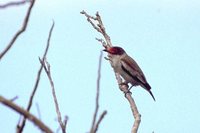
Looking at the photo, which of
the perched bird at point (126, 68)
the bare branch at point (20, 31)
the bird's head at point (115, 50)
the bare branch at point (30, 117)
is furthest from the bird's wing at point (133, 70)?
the bare branch at point (30, 117)

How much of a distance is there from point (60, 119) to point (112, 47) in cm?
687

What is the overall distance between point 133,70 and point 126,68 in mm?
189

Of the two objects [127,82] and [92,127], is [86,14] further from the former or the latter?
[92,127]

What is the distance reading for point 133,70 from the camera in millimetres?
10031

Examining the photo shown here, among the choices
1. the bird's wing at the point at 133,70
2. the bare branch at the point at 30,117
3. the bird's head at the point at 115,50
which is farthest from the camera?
the bird's wing at the point at 133,70

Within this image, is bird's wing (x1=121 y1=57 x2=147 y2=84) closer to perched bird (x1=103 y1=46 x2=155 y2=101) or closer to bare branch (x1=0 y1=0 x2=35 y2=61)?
perched bird (x1=103 y1=46 x2=155 y2=101)

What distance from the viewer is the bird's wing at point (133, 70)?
990cm

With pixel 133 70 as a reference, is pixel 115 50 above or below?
above

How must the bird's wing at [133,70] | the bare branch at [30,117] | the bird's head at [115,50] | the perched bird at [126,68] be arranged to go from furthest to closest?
the bird's wing at [133,70] < the perched bird at [126,68] < the bird's head at [115,50] < the bare branch at [30,117]

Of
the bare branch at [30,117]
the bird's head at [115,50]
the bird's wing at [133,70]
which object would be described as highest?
the bare branch at [30,117]

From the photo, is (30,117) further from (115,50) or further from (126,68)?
(126,68)

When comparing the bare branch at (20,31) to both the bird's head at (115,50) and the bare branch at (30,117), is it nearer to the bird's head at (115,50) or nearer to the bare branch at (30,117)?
the bare branch at (30,117)

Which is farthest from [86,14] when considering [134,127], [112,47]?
[134,127]

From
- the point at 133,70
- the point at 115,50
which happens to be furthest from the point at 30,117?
the point at 133,70
